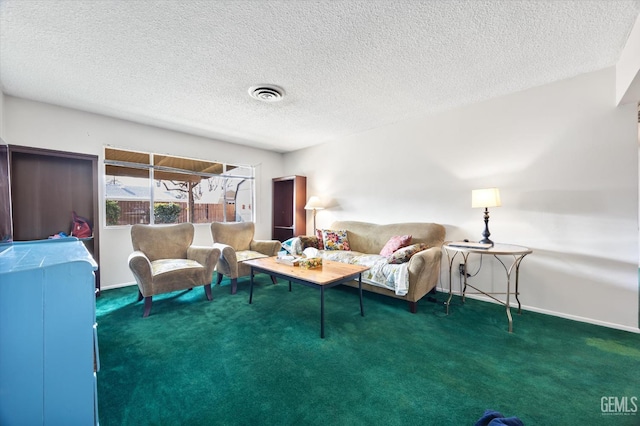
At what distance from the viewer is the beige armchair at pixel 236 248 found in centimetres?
337

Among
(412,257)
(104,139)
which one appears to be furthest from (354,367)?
(104,139)

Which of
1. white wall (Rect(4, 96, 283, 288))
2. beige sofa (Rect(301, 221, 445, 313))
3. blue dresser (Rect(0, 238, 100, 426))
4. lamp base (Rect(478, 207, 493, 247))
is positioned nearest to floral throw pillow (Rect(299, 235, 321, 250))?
beige sofa (Rect(301, 221, 445, 313))

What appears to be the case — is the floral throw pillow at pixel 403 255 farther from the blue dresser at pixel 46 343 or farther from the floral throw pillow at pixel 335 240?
the blue dresser at pixel 46 343

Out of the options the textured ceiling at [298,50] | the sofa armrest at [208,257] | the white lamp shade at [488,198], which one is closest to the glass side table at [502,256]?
the white lamp shade at [488,198]

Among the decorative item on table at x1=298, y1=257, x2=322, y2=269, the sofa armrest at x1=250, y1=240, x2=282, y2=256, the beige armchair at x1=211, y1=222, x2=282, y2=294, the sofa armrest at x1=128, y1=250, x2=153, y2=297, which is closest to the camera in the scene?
the sofa armrest at x1=128, y1=250, x2=153, y2=297

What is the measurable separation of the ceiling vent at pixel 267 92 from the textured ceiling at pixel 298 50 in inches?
3.6

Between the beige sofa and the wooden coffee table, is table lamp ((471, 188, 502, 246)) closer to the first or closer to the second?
the beige sofa

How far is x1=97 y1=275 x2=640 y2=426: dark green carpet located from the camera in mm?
1394

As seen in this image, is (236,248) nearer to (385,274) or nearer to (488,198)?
(385,274)

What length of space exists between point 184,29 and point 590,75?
369 cm

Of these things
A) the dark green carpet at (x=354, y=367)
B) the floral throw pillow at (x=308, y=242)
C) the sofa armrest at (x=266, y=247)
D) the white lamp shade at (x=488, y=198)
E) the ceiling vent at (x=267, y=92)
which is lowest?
the dark green carpet at (x=354, y=367)

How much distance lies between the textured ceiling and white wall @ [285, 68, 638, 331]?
0.99 feet

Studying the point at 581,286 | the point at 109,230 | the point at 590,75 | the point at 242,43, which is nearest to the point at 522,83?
the point at 590,75

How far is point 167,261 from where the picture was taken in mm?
3123
